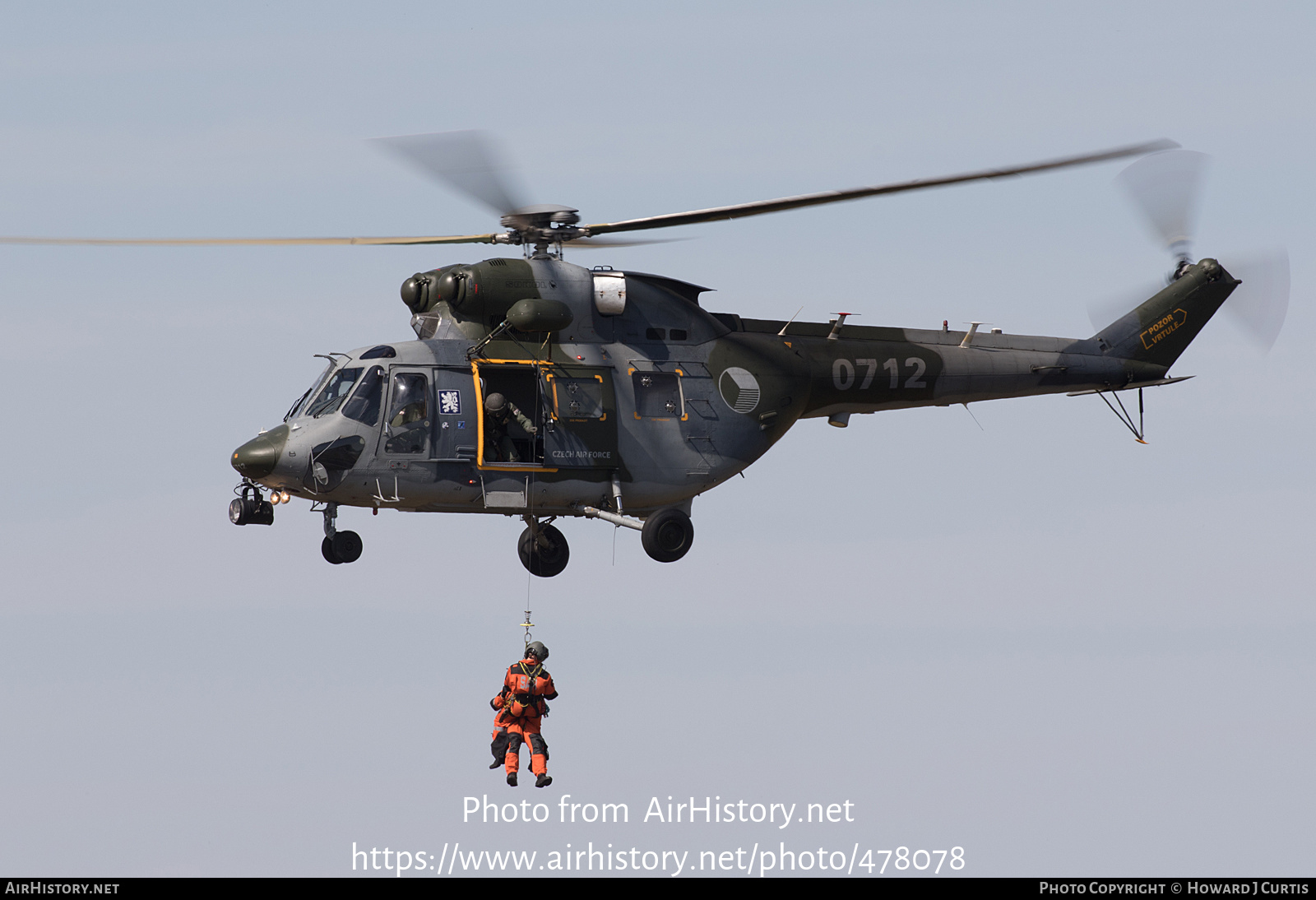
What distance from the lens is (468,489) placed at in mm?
22922

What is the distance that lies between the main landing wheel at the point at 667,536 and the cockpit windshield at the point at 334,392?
163 inches

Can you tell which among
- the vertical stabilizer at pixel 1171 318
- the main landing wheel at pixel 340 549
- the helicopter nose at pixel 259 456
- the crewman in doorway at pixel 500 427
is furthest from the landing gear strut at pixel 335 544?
the vertical stabilizer at pixel 1171 318

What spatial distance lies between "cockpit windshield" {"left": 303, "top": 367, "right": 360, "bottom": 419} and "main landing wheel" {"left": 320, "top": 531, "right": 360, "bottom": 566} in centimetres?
156

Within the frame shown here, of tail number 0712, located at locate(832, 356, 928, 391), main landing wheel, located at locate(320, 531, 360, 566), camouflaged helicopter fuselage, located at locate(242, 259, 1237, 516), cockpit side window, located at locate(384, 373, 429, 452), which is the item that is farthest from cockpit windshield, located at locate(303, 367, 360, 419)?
tail number 0712, located at locate(832, 356, 928, 391)

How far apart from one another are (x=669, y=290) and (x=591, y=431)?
7.95 feet

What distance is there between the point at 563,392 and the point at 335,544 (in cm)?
343

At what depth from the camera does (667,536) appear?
2372 cm

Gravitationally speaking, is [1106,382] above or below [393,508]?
above

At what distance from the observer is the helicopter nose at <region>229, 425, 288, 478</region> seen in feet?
72.8

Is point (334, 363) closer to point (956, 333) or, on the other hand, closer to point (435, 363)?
point (435, 363)

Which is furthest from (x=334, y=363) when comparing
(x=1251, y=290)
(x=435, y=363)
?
(x=1251, y=290)

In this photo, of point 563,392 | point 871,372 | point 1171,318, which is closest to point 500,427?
point 563,392

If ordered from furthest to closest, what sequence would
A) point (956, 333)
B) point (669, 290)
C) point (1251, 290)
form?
point (1251, 290), point (956, 333), point (669, 290)

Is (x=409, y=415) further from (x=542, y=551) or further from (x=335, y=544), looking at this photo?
(x=542, y=551)
